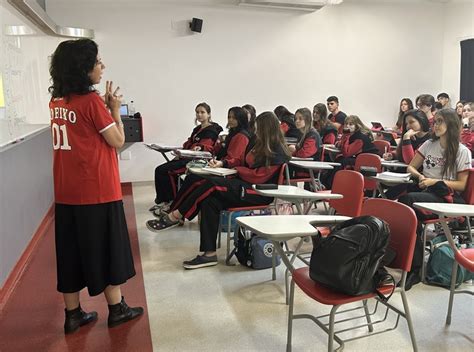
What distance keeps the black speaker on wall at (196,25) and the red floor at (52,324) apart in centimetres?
454

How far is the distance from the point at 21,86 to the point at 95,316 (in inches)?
92.0

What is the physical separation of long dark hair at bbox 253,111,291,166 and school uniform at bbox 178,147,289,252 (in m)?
0.04

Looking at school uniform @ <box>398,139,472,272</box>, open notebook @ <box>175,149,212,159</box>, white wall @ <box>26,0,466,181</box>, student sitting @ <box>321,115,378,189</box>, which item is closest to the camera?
school uniform @ <box>398,139,472,272</box>

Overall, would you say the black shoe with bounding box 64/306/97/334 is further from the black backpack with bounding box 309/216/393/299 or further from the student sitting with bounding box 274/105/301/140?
the student sitting with bounding box 274/105/301/140

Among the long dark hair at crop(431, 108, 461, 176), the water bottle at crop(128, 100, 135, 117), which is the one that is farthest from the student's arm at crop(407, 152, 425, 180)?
the water bottle at crop(128, 100, 135, 117)

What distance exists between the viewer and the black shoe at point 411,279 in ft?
9.55

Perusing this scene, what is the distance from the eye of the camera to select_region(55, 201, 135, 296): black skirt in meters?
2.29

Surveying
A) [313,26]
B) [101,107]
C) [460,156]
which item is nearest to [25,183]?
[101,107]

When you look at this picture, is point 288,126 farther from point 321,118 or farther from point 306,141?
point 306,141

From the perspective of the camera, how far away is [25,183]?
12.2 feet

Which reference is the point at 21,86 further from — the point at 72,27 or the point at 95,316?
the point at 72,27

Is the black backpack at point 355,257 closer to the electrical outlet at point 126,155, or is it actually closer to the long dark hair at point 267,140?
the long dark hair at point 267,140

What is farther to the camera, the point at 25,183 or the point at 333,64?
the point at 333,64

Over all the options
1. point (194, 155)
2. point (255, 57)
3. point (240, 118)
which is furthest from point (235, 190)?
point (255, 57)
